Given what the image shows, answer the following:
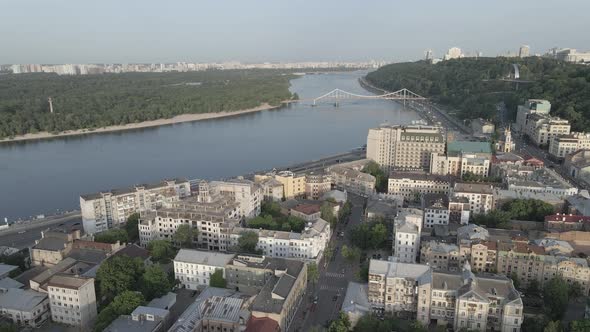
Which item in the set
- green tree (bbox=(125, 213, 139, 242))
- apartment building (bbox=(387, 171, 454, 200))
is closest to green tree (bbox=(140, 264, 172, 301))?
green tree (bbox=(125, 213, 139, 242))

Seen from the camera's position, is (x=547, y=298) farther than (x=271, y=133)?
No

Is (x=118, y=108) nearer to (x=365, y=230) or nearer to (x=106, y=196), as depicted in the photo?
(x=106, y=196)

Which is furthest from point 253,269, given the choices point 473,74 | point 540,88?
point 473,74

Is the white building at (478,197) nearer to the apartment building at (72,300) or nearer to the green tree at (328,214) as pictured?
the green tree at (328,214)

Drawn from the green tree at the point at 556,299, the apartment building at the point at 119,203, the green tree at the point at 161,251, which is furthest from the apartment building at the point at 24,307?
the green tree at the point at 556,299

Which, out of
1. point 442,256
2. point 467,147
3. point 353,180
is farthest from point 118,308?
point 467,147

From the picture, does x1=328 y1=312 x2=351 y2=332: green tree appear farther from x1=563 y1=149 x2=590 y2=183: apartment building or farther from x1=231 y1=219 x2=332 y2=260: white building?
x1=563 y1=149 x2=590 y2=183: apartment building
